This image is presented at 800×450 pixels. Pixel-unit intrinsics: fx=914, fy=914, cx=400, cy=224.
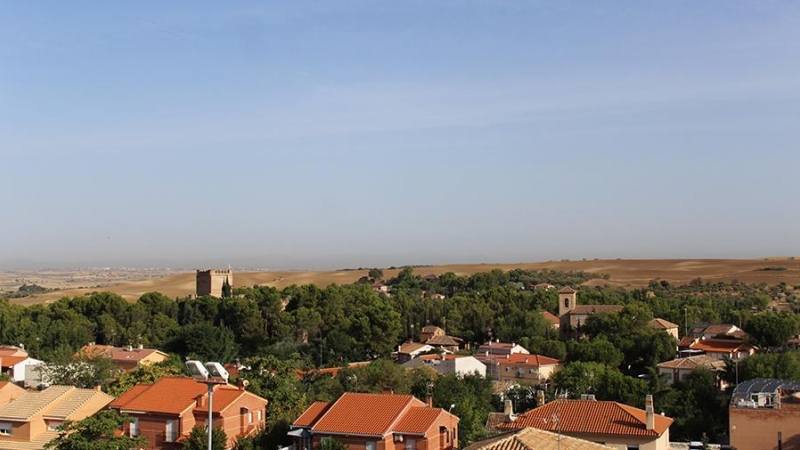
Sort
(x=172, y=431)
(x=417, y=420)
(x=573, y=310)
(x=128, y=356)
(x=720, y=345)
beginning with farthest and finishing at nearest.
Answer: (x=573, y=310), (x=720, y=345), (x=128, y=356), (x=172, y=431), (x=417, y=420)

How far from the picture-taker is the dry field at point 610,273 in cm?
13562

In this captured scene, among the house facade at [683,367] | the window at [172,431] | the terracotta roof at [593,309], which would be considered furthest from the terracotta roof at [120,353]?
the terracotta roof at [593,309]

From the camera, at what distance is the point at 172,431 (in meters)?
32.2

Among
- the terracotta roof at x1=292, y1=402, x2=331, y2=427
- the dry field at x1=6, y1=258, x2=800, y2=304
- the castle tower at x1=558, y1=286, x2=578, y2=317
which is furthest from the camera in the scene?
the dry field at x1=6, y1=258, x2=800, y2=304

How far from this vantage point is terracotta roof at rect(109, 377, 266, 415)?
3247 cm

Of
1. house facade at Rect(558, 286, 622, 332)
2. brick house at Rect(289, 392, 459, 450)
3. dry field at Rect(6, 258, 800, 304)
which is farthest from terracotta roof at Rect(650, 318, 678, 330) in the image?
dry field at Rect(6, 258, 800, 304)

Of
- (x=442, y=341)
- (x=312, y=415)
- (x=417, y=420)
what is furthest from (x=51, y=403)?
(x=442, y=341)

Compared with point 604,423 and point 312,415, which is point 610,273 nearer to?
point 604,423

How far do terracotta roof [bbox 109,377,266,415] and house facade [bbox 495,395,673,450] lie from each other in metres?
10.0

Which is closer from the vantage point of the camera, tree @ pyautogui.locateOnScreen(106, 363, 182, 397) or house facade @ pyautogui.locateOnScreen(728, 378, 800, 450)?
house facade @ pyautogui.locateOnScreen(728, 378, 800, 450)

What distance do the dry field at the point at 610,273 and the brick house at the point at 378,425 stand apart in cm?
10299

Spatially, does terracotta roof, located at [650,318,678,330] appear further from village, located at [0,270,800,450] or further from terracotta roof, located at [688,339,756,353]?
village, located at [0,270,800,450]

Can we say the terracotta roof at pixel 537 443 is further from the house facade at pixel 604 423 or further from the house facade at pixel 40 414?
the house facade at pixel 40 414

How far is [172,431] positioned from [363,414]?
7.04m
